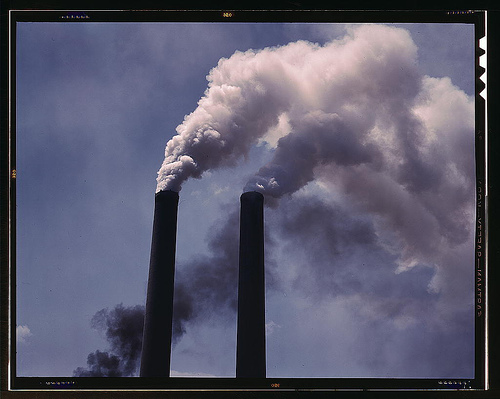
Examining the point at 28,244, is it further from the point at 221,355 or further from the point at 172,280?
the point at 221,355

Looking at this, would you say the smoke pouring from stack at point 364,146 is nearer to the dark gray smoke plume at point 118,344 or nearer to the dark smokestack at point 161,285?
the dark smokestack at point 161,285

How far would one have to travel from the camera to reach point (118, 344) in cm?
188

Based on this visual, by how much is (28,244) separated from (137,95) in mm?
660

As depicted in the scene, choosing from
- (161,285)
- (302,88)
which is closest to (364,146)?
(302,88)

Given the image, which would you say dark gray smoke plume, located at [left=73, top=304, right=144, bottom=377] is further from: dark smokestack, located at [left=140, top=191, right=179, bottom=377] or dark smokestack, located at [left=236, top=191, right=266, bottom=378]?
dark smokestack, located at [left=236, top=191, right=266, bottom=378]

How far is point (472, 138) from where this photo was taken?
74.2 inches

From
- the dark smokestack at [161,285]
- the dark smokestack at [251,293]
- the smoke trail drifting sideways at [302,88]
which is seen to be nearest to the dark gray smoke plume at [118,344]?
the dark smokestack at [161,285]

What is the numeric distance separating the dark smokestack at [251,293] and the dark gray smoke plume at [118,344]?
37 centimetres

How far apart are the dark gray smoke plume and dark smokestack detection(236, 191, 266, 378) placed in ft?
1.22

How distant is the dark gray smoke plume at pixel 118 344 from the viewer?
5.98 ft

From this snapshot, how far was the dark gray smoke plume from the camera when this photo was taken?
5.98ft

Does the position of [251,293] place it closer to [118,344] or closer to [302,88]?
[118,344]

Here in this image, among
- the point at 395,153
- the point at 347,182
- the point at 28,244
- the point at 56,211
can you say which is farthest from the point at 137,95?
the point at 395,153

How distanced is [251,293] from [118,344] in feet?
2.10
